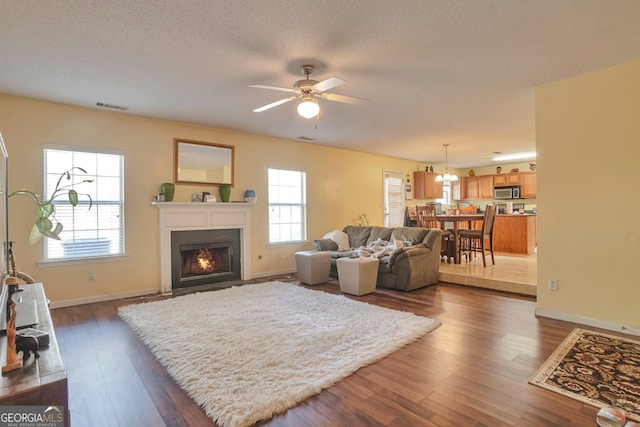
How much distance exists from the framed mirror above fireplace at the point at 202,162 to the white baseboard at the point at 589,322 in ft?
15.8

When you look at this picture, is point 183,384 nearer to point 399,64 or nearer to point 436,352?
point 436,352

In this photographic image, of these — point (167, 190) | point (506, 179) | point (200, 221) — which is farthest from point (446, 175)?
point (167, 190)

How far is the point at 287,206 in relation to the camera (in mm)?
6406

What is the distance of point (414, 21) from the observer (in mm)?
2375

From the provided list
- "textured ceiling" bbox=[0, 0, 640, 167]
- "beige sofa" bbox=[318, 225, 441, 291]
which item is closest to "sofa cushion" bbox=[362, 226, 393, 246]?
"beige sofa" bbox=[318, 225, 441, 291]

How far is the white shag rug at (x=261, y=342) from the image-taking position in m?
2.10

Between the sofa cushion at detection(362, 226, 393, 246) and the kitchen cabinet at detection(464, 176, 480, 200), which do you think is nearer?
the sofa cushion at detection(362, 226, 393, 246)

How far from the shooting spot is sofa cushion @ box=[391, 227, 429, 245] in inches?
214

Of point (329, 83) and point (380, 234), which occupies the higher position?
point (329, 83)

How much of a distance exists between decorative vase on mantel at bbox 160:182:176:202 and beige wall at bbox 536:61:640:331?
4.86 metres

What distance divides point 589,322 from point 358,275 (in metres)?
2.56

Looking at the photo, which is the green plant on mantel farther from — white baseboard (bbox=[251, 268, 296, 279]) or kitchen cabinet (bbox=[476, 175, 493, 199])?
kitchen cabinet (bbox=[476, 175, 493, 199])

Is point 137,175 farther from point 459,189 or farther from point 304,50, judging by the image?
point 459,189

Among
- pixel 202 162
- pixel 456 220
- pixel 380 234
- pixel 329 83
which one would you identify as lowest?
pixel 380 234
